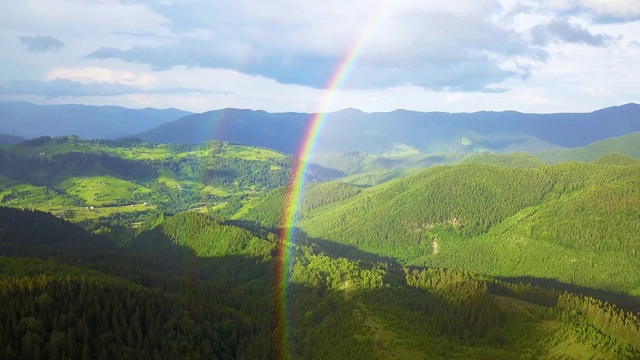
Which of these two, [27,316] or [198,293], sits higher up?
[27,316]

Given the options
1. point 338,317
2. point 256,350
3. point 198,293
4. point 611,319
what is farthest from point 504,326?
point 198,293

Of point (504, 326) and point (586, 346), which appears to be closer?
point (586, 346)

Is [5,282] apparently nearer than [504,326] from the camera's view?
Yes

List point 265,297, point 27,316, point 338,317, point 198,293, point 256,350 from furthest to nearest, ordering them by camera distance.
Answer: point 265,297 → point 198,293 → point 338,317 → point 256,350 → point 27,316

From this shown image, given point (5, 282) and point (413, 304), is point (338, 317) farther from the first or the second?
point (5, 282)

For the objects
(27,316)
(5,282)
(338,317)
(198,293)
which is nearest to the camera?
(27,316)

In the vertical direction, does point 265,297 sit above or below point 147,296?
below

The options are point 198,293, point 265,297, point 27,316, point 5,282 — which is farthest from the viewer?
point 265,297

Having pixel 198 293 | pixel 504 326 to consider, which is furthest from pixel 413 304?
pixel 198 293

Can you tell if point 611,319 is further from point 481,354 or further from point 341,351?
point 341,351
